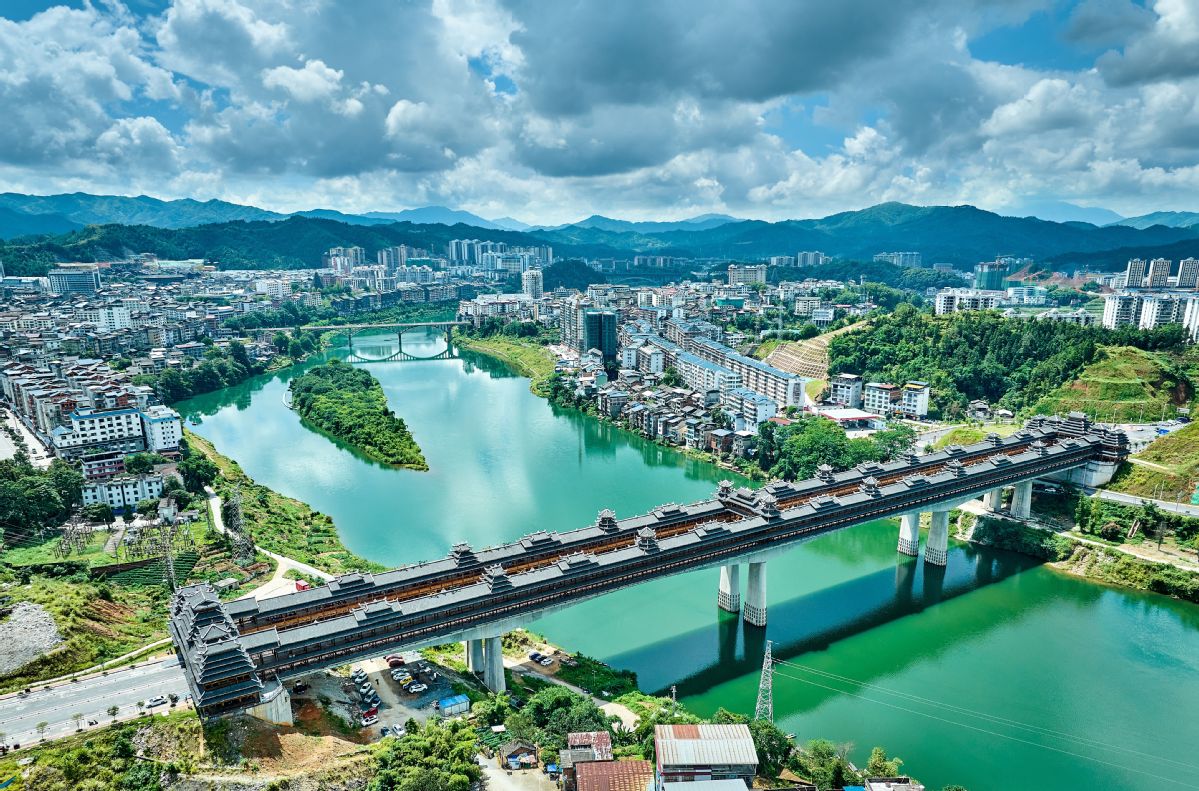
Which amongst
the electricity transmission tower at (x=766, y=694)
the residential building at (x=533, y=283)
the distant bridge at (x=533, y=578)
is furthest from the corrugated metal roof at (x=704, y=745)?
the residential building at (x=533, y=283)

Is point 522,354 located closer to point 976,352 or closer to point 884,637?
point 976,352

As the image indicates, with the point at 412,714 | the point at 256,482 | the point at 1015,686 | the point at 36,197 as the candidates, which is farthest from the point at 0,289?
the point at 36,197

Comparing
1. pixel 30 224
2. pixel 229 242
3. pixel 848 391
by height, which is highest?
pixel 30 224

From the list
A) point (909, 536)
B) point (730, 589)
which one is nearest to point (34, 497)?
point (730, 589)

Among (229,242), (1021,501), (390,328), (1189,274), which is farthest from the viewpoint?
(229,242)

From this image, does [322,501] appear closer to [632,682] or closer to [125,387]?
[125,387]

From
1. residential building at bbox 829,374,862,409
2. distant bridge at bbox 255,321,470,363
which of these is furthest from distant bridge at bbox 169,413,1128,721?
distant bridge at bbox 255,321,470,363

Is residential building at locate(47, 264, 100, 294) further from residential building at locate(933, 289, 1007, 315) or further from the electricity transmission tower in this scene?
the electricity transmission tower
